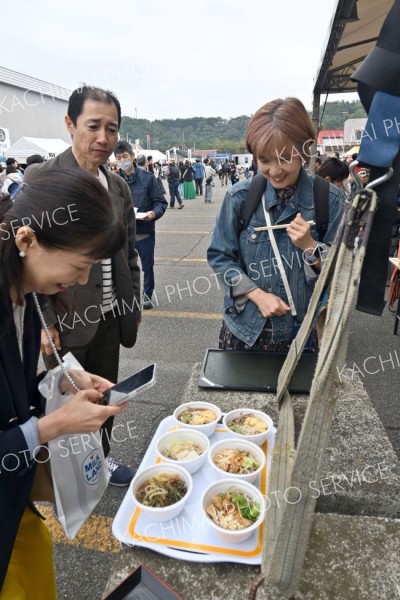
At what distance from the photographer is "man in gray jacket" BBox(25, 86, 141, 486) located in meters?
2.04

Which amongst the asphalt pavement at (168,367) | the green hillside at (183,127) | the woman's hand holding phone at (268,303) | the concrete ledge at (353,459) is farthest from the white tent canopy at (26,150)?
the concrete ledge at (353,459)

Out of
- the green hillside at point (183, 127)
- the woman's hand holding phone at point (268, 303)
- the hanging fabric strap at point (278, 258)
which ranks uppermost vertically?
the green hillside at point (183, 127)

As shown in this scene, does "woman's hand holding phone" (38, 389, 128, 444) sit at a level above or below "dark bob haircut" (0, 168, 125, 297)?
below

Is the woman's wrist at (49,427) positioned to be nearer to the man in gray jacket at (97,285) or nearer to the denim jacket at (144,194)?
the man in gray jacket at (97,285)

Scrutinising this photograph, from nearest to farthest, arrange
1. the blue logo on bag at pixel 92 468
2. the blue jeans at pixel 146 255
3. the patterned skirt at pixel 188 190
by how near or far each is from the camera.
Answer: the blue logo on bag at pixel 92 468, the blue jeans at pixel 146 255, the patterned skirt at pixel 188 190

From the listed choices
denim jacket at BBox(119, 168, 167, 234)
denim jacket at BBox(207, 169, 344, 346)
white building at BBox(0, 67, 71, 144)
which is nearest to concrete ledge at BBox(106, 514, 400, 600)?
denim jacket at BBox(207, 169, 344, 346)

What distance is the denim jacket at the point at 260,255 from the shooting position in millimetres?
1868

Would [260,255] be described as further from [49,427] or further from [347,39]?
[347,39]

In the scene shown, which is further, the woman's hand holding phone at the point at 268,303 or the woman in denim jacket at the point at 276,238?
the woman's hand holding phone at the point at 268,303

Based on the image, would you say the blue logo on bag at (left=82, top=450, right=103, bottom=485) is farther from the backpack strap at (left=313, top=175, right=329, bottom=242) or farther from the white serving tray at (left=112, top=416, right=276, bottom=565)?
the backpack strap at (left=313, top=175, right=329, bottom=242)

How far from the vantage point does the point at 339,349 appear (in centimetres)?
74

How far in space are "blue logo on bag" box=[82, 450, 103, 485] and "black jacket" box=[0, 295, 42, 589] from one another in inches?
10.1

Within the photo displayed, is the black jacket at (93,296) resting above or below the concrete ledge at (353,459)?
above

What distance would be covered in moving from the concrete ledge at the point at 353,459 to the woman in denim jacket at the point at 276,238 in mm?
362
